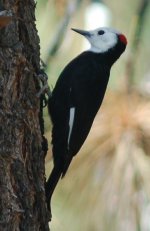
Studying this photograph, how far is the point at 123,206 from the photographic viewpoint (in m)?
2.84

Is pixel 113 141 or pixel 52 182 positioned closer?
pixel 52 182

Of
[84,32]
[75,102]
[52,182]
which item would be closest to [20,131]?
[52,182]

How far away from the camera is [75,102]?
3.01 meters

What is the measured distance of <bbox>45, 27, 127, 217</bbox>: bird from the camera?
2.82m

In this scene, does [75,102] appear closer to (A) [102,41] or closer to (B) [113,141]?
(B) [113,141]

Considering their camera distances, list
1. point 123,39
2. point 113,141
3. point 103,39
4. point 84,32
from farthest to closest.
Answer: point 103,39 < point 123,39 < point 84,32 < point 113,141

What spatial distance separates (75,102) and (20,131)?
93cm

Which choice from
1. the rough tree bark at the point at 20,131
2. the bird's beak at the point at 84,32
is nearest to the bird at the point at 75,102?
the bird's beak at the point at 84,32

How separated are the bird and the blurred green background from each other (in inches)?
2.5

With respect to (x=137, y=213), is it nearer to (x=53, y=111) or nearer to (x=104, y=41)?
(x=53, y=111)

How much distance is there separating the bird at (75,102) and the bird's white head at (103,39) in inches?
1.4

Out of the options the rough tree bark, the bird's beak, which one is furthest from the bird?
the rough tree bark

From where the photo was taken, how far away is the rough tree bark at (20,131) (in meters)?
2.02

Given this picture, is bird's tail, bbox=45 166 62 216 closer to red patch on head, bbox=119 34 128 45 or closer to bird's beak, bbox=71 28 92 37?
bird's beak, bbox=71 28 92 37
